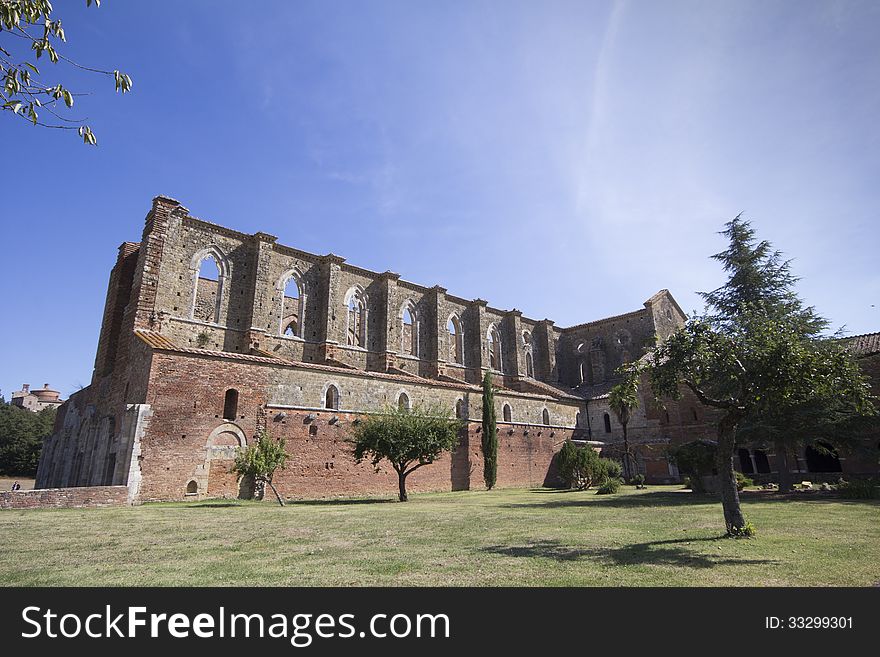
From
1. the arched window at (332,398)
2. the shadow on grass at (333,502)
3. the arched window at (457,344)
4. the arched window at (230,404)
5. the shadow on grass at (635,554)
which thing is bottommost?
the shadow on grass at (635,554)

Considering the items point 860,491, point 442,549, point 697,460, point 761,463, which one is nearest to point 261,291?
point 442,549

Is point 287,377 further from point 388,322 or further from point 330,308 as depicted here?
point 388,322

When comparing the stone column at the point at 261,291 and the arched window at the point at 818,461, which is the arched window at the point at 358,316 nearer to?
the stone column at the point at 261,291

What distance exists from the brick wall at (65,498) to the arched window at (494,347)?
1083 inches

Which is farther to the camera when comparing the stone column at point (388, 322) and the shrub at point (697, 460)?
the stone column at point (388, 322)

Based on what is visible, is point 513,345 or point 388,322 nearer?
point 388,322

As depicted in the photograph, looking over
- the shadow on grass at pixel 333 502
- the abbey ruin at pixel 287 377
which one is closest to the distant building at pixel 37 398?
the abbey ruin at pixel 287 377

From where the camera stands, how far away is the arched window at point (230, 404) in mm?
19953

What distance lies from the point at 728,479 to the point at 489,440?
19.5 m

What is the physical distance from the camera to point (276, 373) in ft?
70.7

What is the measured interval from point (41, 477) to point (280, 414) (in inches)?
630

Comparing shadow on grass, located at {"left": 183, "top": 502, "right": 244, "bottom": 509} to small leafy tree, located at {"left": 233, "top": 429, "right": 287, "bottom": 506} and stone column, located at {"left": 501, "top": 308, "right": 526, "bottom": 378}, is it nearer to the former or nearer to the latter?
small leafy tree, located at {"left": 233, "top": 429, "right": 287, "bottom": 506}
